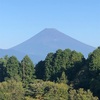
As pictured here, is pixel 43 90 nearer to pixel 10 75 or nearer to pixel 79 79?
pixel 79 79

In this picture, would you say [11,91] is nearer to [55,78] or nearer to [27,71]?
[55,78]

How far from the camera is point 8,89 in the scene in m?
27.3

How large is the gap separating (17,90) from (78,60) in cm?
1104

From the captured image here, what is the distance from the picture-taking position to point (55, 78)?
3547 centimetres

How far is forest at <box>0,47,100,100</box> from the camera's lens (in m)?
24.4

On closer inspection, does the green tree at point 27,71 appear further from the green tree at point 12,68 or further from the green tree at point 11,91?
the green tree at point 11,91

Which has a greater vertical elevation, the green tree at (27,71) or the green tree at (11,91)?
the green tree at (27,71)

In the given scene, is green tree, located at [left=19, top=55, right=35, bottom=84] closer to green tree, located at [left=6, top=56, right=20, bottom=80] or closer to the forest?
the forest

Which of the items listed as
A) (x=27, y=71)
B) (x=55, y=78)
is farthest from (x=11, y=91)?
(x=27, y=71)

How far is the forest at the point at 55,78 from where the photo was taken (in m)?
24.4

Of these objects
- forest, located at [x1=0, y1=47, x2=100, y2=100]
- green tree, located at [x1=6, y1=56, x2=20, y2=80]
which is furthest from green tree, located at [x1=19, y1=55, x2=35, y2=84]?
green tree, located at [x1=6, y1=56, x2=20, y2=80]

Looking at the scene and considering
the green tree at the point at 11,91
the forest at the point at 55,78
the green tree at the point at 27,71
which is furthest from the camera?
the green tree at the point at 27,71

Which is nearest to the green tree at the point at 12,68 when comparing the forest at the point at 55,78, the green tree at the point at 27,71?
the forest at the point at 55,78

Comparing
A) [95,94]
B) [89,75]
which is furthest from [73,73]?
[95,94]
